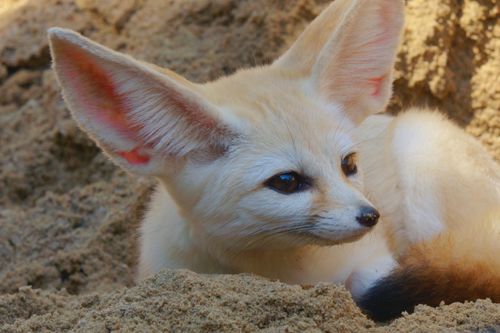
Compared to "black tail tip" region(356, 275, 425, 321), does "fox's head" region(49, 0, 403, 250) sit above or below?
above

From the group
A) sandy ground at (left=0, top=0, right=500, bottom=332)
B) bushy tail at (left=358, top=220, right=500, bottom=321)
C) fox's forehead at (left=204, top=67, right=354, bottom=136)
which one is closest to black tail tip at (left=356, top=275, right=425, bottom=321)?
bushy tail at (left=358, top=220, right=500, bottom=321)

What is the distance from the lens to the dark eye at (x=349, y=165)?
3228 millimetres

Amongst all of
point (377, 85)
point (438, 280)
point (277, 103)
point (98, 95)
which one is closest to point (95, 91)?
point (98, 95)

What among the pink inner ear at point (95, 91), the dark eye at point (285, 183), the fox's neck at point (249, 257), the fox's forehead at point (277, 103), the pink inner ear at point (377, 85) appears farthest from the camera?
the pink inner ear at point (377, 85)

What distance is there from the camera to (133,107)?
10.3 feet

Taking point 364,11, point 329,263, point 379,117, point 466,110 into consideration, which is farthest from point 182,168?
point 466,110

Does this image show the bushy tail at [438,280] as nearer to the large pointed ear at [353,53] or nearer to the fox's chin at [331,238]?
the fox's chin at [331,238]

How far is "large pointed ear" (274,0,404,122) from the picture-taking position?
11.0 feet

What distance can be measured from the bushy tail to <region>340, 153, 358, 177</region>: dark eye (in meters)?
0.39

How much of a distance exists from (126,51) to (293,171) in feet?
8.41

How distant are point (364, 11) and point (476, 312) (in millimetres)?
1336

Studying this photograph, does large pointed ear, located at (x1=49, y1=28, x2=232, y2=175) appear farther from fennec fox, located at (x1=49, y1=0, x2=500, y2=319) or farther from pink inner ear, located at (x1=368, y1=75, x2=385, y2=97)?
pink inner ear, located at (x1=368, y1=75, x2=385, y2=97)

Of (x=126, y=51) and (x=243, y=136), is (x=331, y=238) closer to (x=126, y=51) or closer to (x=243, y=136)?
(x=243, y=136)

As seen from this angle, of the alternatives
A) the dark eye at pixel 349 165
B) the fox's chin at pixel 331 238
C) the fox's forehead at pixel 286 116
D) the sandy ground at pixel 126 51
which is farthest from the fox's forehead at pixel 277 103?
the sandy ground at pixel 126 51
